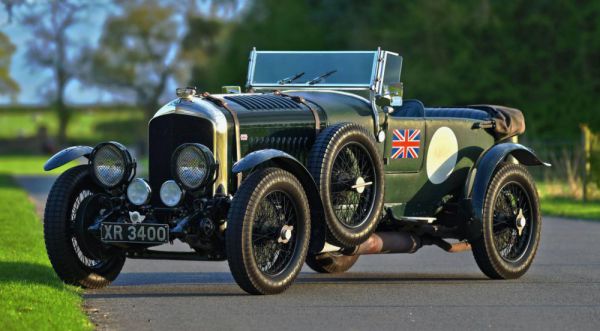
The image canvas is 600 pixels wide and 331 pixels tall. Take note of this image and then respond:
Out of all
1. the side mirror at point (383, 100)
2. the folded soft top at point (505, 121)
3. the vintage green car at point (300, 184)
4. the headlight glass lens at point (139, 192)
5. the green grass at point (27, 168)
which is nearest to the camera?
the vintage green car at point (300, 184)

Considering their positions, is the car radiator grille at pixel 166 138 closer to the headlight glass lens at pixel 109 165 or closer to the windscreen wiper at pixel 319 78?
the headlight glass lens at pixel 109 165

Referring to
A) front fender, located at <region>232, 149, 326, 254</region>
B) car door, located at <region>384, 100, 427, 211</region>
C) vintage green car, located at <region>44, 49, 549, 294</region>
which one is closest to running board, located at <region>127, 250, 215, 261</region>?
vintage green car, located at <region>44, 49, 549, 294</region>

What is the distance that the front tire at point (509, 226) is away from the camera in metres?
11.4

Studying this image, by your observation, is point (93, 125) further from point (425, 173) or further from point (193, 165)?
point (193, 165)

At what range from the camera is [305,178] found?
33.5 ft

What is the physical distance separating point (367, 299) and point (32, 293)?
7.99ft

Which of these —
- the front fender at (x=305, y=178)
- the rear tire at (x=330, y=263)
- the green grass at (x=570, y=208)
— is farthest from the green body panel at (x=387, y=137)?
the green grass at (x=570, y=208)

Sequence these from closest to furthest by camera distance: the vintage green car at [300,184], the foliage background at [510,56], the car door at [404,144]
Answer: the vintage green car at [300,184]
the car door at [404,144]
the foliage background at [510,56]

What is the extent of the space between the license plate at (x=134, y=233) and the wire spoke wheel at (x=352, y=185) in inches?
57.6

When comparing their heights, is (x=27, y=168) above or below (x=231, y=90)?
below

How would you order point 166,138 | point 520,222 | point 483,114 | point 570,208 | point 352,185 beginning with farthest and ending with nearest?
point 570,208 → point 483,114 → point 520,222 → point 352,185 → point 166,138

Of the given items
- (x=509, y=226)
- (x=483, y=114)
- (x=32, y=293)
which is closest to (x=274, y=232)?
(x=32, y=293)

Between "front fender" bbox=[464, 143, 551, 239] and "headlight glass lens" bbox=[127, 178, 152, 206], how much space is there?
2.93 m

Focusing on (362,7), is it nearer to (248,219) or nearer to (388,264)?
(388,264)
